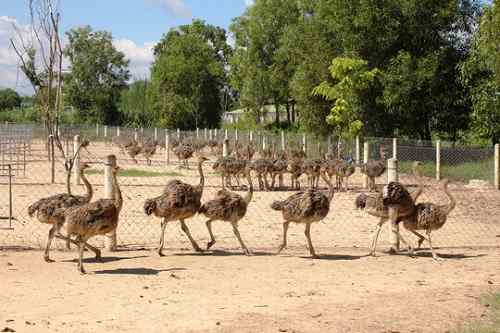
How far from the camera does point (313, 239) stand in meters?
12.4

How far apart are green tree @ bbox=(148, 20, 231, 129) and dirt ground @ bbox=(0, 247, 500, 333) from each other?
61884 millimetres

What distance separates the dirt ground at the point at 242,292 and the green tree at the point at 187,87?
203 ft

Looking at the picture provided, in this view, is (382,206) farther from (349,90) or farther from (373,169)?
(349,90)

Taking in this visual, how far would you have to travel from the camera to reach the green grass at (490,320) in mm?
6539

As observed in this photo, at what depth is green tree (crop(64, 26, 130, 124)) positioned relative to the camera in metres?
76.9

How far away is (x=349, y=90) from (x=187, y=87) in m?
43.7

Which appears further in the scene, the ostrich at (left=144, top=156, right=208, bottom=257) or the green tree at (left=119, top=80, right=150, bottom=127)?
the green tree at (left=119, top=80, right=150, bottom=127)

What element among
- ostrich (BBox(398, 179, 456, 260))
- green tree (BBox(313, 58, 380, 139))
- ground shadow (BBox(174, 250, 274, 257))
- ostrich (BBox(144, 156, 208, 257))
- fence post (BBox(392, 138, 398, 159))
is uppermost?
green tree (BBox(313, 58, 380, 139))

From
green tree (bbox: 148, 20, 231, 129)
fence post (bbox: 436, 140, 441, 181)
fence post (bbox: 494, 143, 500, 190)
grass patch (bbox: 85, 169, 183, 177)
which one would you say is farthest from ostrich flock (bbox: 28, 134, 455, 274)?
green tree (bbox: 148, 20, 231, 129)

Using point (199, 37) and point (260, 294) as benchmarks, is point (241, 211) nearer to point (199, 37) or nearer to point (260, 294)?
point (260, 294)

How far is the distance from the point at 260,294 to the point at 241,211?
2.83 metres

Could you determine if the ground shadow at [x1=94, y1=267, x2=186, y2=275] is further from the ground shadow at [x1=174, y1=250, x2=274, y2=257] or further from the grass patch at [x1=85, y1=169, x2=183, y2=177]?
the grass patch at [x1=85, y1=169, x2=183, y2=177]

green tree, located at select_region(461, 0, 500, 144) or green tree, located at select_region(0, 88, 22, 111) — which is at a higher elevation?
green tree, located at select_region(0, 88, 22, 111)

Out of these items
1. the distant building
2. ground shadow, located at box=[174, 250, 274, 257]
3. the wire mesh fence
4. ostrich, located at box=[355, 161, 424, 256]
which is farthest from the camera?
the distant building
